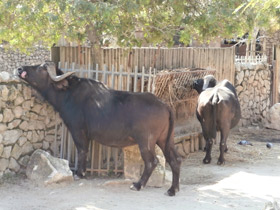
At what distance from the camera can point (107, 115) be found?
7.52 m

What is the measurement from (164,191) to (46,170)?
197 cm

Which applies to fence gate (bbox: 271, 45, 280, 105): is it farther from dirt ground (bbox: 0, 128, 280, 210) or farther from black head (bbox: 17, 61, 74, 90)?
black head (bbox: 17, 61, 74, 90)

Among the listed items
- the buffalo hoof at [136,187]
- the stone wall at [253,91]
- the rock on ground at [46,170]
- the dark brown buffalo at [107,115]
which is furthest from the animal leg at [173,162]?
the stone wall at [253,91]

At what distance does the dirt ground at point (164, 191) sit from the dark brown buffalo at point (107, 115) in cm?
34

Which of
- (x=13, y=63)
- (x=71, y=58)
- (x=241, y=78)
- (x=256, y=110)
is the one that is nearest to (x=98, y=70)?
(x=71, y=58)

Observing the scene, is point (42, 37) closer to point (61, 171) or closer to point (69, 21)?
point (69, 21)

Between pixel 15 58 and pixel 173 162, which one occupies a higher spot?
pixel 15 58

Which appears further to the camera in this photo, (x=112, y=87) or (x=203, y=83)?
(x=203, y=83)

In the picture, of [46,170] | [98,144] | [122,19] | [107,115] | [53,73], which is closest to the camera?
[46,170]

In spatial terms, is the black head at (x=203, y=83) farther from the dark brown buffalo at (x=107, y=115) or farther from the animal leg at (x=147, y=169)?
the animal leg at (x=147, y=169)

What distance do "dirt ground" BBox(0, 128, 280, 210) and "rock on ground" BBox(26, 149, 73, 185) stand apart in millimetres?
118

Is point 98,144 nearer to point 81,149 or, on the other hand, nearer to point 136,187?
point 81,149

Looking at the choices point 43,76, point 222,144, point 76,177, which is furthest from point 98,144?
point 222,144

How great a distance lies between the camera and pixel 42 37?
839cm
